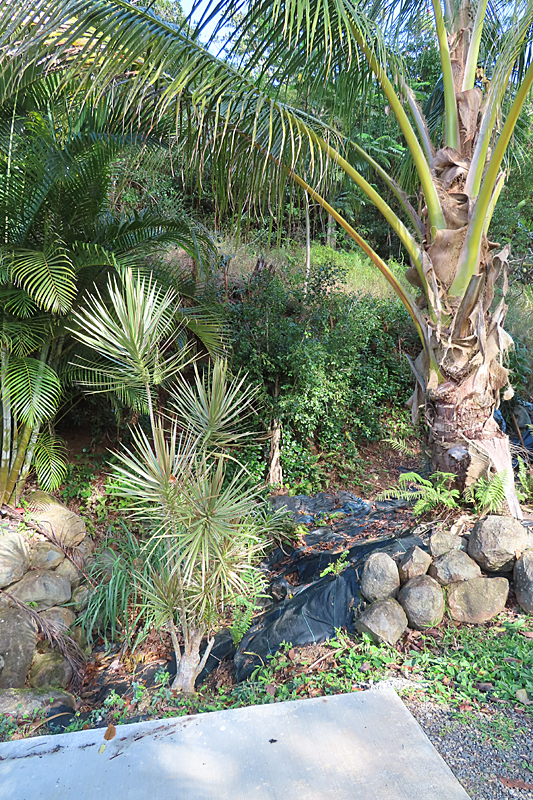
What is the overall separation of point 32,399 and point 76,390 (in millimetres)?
1568

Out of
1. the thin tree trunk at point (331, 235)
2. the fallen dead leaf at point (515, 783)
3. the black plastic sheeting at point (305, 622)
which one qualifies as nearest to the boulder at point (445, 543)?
the black plastic sheeting at point (305, 622)

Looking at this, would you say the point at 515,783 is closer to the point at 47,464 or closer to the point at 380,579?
the point at 380,579

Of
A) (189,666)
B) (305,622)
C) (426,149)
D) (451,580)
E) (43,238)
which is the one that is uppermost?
(426,149)

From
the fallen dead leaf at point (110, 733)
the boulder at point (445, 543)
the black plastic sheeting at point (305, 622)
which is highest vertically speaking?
the boulder at point (445, 543)

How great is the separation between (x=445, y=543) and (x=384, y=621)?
74cm

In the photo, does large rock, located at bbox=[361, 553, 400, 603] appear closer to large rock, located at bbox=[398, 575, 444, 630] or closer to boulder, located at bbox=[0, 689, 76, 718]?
large rock, located at bbox=[398, 575, 444, 630]

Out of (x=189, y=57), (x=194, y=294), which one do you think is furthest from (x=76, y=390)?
(x=189, y=57)

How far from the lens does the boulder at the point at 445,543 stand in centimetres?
340

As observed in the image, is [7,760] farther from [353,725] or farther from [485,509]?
[485,509]

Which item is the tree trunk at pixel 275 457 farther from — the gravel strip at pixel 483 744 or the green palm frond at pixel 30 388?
the gravel strip at pixel 483 744

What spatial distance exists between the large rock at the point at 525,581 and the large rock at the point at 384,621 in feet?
2.48

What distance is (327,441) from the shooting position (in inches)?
264

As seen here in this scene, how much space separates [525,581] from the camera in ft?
10.2

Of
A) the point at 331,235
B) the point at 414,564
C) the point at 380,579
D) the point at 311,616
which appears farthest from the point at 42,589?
the point at 331,235
